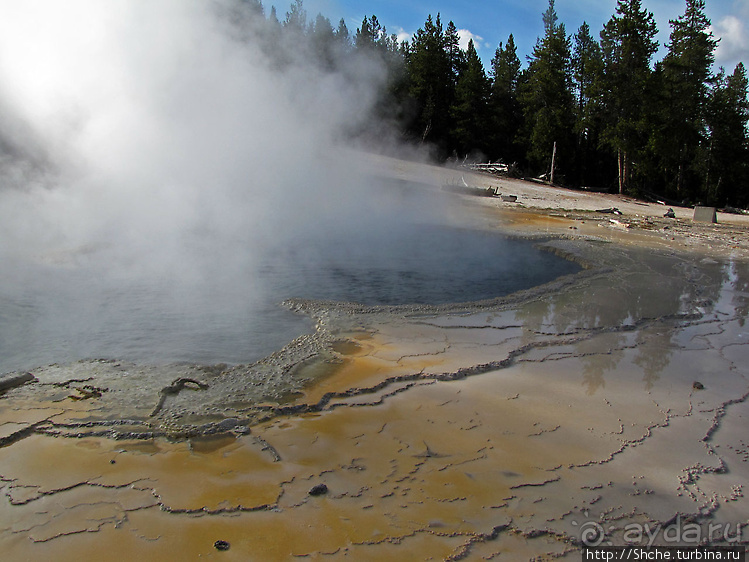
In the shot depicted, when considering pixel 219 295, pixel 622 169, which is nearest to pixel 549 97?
pixel 622 169

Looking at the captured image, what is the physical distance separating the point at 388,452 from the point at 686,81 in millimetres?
23402

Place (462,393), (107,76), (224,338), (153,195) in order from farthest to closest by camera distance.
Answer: (153,195) → (107,76) → (224,338) → (462,393)

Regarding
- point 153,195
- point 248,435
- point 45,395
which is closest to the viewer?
point 248,435

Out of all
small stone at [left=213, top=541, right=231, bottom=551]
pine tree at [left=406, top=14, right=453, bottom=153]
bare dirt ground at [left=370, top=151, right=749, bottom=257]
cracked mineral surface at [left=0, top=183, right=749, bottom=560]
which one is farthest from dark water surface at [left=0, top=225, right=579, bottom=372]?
pine tree at [left=406, top=14, right=453, bottom=153]

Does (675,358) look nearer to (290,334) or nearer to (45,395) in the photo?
(290,334)

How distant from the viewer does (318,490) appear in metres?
2.12

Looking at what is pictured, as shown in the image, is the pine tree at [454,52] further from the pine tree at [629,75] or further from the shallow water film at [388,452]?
the shallow water film at [388,452]

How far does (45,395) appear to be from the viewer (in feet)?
9.34

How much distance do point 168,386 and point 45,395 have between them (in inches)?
24.2

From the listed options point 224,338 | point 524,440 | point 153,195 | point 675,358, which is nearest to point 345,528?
point 524,440

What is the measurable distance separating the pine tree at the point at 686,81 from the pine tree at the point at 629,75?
95 centimetres

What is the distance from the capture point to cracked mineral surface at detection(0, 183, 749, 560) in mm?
1908

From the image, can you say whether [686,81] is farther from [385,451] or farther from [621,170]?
[385,451]

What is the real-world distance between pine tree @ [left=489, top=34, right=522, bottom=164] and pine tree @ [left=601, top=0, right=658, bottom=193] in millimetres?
5978
